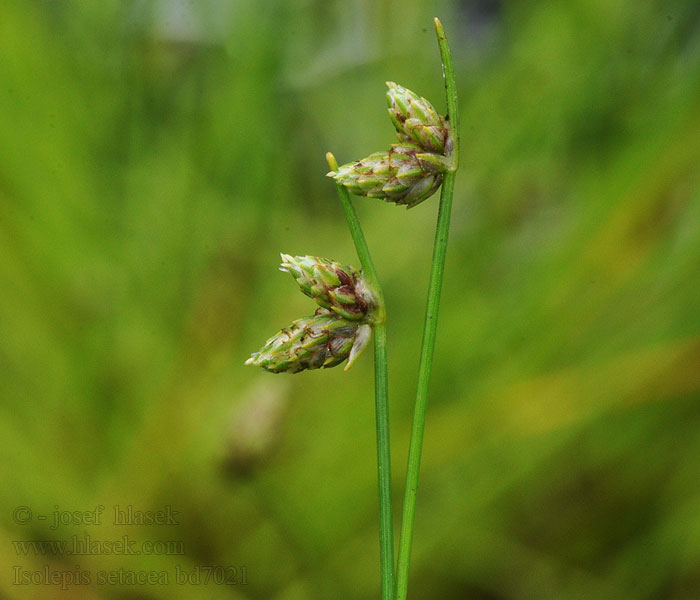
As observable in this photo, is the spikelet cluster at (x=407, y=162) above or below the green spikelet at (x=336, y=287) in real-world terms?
above

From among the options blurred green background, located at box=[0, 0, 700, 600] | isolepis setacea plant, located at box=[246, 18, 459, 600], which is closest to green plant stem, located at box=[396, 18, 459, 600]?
isolepis setacea plant, located at box=[246, 18, 459, 600]

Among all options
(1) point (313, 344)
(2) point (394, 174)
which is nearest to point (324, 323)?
(1) point (313, 344)

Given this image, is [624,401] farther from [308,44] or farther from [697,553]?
[308,44]

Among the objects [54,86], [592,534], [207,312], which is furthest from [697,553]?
[54,86]

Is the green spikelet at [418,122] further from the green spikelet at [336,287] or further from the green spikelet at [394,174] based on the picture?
the green spikelet at [336,287]

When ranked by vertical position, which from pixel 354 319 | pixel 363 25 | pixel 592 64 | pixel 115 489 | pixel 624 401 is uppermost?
pixel 363 25

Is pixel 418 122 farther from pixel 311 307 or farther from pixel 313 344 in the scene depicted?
pixel 311 307

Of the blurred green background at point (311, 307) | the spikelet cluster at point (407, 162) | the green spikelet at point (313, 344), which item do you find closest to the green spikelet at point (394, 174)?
the spikelet cluster at point (407, 162)
